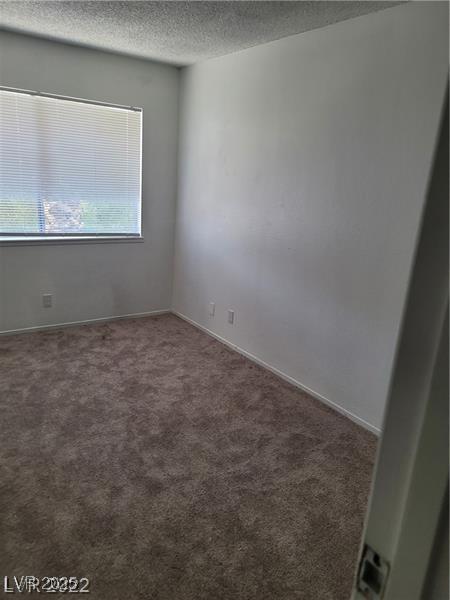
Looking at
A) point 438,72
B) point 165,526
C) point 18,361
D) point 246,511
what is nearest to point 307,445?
point 246,511

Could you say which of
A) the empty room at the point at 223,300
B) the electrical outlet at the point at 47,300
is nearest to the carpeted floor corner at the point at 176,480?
the empty room at the point at 223,300

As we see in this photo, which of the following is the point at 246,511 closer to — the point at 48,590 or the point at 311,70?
the point at 48,590

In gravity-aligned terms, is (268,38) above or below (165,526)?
above

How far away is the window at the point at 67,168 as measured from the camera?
3600 millimetres

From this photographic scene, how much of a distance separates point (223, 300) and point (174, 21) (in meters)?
2.26

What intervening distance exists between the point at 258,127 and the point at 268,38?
606 mm

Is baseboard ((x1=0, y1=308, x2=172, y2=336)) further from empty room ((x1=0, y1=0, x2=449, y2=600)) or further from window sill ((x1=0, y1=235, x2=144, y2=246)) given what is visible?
window sill ((x1=0, y1=235, x2=144, y2=246))

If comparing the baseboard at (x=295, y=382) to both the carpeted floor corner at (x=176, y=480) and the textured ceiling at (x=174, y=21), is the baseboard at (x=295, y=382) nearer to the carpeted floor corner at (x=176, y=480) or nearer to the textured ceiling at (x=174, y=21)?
the carpeted floor corner at (x=176, y=480)

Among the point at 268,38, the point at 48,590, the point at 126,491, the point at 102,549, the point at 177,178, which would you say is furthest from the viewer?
the point at 177,178

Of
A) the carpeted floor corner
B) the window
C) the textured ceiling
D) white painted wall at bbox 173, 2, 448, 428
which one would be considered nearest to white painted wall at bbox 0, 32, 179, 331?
the window

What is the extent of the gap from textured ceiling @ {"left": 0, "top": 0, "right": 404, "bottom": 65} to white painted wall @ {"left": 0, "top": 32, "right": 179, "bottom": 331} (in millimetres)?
242

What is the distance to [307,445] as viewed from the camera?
249 cm

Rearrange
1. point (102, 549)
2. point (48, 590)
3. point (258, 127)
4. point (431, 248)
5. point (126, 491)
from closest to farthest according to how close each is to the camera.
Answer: point (431, 248) → point (48, 590) → point (102, 549) → point (126, 491) → point (258, 127)

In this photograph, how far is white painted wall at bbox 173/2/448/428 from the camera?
230 cm
